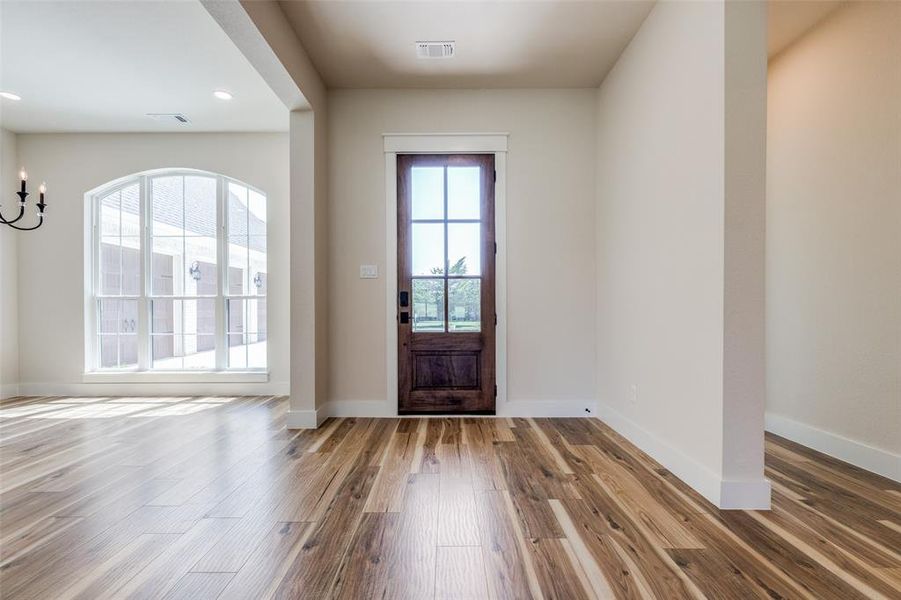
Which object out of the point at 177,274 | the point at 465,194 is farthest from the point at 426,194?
the point at 177,274

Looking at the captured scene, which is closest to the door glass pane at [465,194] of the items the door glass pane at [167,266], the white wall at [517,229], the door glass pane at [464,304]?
the white wall at [517,229]

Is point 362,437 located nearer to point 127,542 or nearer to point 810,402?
point 127,542

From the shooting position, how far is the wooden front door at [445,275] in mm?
3629

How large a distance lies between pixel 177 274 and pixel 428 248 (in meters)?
3.07

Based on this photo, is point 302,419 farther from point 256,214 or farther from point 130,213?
point 130,213

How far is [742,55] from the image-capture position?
1.95m

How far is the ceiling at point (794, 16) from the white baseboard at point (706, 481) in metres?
2.86

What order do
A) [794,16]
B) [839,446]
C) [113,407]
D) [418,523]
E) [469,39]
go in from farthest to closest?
[113,407], [469,39], [794,16], [839,446], [418,523]

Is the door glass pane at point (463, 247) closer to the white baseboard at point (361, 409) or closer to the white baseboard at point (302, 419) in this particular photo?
the white baseboard at point (361, 409)

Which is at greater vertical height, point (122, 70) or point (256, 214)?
point (122, 70)

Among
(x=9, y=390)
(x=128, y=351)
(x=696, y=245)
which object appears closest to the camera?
(x=696, y=245)

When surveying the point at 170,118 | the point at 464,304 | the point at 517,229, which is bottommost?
the point at 464,304

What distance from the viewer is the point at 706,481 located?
6.73ft

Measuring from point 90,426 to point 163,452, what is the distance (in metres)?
1.20
